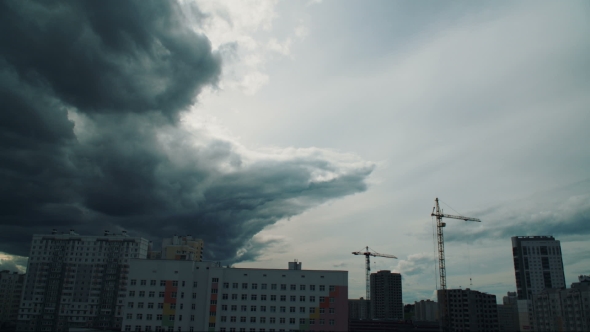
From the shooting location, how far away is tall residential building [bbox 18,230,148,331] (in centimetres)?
15450

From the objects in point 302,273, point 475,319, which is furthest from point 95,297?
point 475,319

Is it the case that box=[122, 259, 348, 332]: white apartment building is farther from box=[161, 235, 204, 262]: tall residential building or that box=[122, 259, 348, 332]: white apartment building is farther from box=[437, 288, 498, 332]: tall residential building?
box=[437, 288, 498, 332]: tall residential building

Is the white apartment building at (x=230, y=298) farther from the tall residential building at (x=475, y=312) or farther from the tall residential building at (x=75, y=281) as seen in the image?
the tall residential building at (x=475, y=312)

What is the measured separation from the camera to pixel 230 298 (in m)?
96.8

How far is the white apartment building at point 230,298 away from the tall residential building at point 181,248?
170 feet

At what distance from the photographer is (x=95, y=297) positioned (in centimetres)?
15762

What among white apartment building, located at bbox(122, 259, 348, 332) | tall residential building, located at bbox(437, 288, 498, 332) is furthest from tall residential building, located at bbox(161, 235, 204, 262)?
tall residential building, located at bbox(437, 288, 498, 332)

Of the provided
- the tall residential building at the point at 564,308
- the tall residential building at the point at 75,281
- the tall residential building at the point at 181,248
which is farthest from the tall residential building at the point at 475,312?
the tall residential building at the point at 75,281

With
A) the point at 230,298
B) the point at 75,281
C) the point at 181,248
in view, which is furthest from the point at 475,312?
the point at 75,281

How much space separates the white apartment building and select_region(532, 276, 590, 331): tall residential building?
104269 mm

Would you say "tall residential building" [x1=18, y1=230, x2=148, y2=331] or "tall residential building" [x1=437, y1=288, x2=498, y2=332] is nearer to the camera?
"tall residential building" [x1=18, y1=230, x2=148, y2=331]

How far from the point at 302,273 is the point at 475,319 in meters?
136

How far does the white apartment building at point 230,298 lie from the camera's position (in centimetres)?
9381

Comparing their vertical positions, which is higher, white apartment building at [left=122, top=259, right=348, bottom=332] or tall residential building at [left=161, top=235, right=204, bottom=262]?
tall residential building at [left=161, top=235, right=204, bottom=262]
